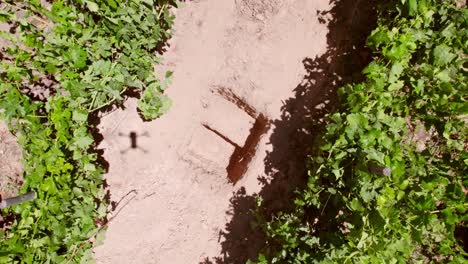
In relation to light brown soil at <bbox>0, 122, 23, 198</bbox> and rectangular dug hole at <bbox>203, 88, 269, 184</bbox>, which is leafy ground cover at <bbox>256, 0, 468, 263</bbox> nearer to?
rectangular dug hole at <bbox>203, 88, 269, 184</bbox>

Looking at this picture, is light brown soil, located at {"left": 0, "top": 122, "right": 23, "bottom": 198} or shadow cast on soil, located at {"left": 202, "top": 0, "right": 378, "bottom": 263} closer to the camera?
light brown soil, located at {"left": 0, "top": 122, "right": 23, "bottom": 198}

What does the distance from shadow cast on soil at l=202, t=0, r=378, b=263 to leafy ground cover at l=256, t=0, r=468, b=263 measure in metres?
0.78

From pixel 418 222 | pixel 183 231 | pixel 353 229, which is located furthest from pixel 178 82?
pixel 418 222

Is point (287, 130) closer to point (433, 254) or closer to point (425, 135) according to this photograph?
point (425, 135)

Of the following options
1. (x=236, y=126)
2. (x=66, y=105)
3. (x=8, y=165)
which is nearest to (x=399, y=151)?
(x=236, y=126)

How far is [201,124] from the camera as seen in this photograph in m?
4.66

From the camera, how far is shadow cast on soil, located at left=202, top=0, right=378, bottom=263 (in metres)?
4.32

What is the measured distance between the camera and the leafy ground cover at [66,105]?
2772mm

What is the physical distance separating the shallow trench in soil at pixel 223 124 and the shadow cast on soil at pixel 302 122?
12 mm

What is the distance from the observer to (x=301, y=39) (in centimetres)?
436

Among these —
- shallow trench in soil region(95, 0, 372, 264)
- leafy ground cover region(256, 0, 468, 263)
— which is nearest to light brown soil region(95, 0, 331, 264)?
shallow trench in soil region(95, 0, 372, 264)

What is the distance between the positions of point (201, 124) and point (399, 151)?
2.49 metres

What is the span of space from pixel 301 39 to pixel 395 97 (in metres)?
1.51

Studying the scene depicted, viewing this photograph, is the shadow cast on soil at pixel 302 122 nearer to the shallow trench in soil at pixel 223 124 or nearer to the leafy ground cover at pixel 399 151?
the shallow trench in soil at pixel 223 124
